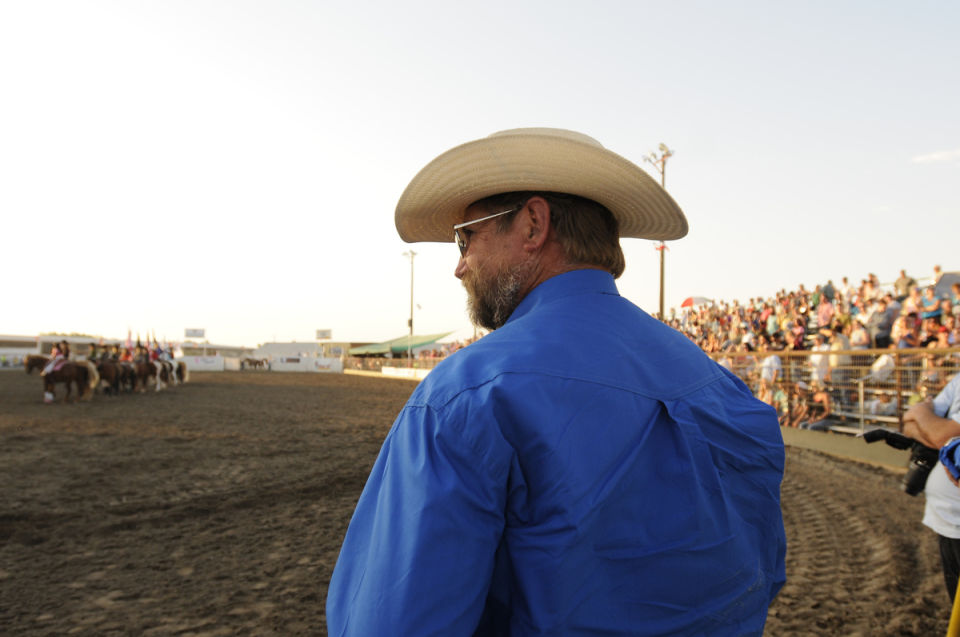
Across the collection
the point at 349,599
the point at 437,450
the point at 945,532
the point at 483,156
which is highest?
the point at 483,156

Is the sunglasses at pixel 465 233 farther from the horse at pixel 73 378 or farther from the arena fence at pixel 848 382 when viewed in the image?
the horse at pixel 73 378

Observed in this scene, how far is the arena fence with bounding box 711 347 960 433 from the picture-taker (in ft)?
29.7

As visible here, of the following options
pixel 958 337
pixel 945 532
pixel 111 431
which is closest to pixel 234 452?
pixel 111 431

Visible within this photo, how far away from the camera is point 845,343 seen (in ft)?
39.4

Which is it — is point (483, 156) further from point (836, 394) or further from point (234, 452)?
point (836, 394)

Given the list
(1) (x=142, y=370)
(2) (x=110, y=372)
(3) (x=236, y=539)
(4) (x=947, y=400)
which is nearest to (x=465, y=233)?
(4) (x=947, y=400)

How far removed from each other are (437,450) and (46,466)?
1012 cm

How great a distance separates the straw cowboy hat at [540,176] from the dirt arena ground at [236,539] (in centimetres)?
326

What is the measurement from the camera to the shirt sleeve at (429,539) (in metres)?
0.97

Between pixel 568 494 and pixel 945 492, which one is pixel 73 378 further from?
pixel 568 494

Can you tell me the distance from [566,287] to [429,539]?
0.65 meters

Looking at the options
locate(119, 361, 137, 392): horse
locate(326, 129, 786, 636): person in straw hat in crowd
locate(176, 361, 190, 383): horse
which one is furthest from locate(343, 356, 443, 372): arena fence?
locate(326, 129, 786, 636): person in straw hat in crowd

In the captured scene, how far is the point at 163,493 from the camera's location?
7.31 m

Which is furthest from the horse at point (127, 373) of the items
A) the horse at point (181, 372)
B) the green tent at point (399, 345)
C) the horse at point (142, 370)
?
the green tent at point (399, 345)
